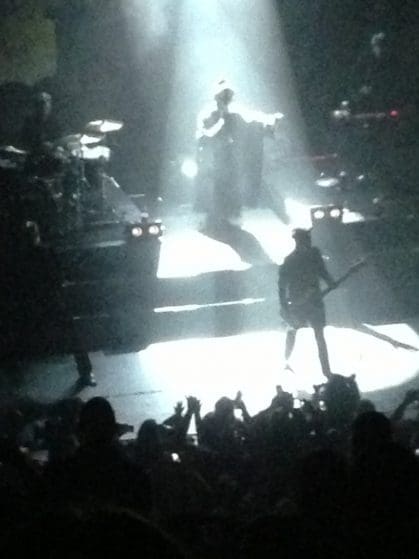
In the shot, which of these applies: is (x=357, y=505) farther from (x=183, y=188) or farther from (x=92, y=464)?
(x=183, y=188)

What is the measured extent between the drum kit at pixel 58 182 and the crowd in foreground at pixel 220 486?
779 centimetres

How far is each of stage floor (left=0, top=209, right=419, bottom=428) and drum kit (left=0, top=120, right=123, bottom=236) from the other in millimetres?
1490

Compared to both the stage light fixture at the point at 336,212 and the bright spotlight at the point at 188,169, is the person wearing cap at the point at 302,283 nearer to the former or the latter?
the stage light fixture at the point at 336,212

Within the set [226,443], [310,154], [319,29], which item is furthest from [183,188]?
[226,443]

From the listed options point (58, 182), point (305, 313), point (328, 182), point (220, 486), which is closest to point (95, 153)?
point (58, 182)

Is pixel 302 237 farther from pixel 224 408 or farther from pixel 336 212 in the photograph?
pixel 224 408

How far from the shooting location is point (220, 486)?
15.0 feet

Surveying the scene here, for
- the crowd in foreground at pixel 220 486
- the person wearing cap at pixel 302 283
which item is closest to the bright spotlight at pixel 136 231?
the person wearing cap at pixel 302 283

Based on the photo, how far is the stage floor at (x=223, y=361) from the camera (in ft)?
33.6

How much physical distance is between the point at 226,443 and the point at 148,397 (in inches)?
200

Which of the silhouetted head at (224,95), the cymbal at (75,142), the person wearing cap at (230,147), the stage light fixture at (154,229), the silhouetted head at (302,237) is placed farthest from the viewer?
the person wearing cap at (230,147)

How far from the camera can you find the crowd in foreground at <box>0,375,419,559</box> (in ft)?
6.09

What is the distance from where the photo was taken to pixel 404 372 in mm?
10625

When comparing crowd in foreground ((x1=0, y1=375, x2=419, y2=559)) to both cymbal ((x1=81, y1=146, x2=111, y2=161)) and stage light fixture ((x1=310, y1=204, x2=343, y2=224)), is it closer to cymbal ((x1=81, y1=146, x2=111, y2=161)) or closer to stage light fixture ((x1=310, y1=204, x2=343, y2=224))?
stage light fixture ((x1=310, y1=204, x2=343, y2=224))
